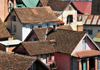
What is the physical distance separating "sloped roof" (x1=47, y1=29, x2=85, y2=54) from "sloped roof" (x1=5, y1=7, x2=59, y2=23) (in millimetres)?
11723

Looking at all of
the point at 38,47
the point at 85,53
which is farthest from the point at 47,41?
the point at 85,53

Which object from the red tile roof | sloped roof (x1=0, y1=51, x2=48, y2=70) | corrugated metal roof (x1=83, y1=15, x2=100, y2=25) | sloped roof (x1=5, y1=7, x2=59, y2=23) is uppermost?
sloped roof (x1=5, y1=7, x2=59, y2=23)

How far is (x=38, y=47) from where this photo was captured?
50.8 metres

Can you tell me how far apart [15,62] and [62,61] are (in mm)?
20044

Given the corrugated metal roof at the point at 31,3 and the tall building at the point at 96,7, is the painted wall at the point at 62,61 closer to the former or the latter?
the corrugated metal roof at the point at 31,3

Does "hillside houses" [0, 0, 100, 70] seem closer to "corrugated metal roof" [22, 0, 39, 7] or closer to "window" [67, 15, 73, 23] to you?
"window" [67, 15, 73, 23]

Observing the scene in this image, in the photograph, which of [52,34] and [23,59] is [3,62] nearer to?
[23,59]

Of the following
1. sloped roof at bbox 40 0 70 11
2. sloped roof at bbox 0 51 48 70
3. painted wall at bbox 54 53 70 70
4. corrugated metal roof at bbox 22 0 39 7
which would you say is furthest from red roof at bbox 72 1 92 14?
sloped roof at bbox 0 51 48 70

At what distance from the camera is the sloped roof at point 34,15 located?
66438 mm

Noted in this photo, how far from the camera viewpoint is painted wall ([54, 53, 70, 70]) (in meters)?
50.8

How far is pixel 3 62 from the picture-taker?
32062mm

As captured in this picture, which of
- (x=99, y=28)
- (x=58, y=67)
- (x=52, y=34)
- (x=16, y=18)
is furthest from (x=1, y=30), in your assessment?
(x=99, y=28)

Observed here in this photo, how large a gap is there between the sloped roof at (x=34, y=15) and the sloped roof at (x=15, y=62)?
106 feet

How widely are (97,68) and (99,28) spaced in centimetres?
2960
